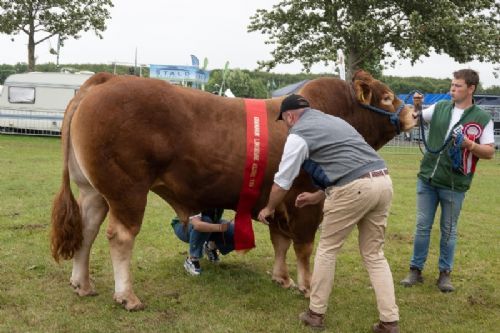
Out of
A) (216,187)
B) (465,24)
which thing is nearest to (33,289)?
(216,187)

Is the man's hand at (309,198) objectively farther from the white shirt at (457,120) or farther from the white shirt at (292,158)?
the white shirt at (457,120)

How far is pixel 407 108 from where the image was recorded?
508 cm

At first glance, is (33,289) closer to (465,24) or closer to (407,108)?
(407,108)

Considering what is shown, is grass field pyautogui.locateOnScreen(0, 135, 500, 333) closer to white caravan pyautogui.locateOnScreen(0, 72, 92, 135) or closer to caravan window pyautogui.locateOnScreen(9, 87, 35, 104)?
white caravan pyautogui.locateOnScreen(0, 72, 92, 135)

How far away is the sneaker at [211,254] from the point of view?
572cm

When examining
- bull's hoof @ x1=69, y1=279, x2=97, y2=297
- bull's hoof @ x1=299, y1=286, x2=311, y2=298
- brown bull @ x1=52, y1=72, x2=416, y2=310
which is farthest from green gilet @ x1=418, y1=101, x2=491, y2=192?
bull's hoof @ x1=69, y1=279, x2=97, y2=297

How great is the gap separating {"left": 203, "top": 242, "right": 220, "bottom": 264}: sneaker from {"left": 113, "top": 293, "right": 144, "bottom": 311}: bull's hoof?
4.77 ft

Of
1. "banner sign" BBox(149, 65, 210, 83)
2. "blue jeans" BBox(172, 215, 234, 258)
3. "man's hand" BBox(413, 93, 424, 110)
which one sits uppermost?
"banner sign" BBox(149, 65, 210, 83)

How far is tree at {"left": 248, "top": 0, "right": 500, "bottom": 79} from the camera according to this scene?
23.1 m

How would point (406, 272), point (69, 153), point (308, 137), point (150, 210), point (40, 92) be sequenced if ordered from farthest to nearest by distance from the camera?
point (40, 92) → point (150, 210) → point (406, 272) → point (69, 153) → point (308, 137)

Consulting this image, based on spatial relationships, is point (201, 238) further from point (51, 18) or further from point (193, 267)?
point (51, 18)

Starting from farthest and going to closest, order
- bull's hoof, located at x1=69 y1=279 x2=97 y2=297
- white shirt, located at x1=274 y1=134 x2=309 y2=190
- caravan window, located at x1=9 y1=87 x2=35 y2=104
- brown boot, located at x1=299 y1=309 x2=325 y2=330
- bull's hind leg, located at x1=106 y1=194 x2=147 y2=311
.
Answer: caravan window, located at x1=9 y1=87 x2=35 y2=104 → bull's hoof, located at x1=69 y1=279 x2=97 y2=297 → bull's hind leg, located at x1=106 y1=194 x2=147 y2=311 → brown boot, located at x1=299 y1=309 x2=325 y2=330 → white shirt, located at x1=274 y1=134 x2=309 y2=190

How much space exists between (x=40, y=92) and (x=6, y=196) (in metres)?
15.1

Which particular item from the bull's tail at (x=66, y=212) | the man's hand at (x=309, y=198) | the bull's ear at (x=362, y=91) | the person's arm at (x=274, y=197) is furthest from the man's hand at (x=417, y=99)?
the bull's tail at (x=66, y=212)
